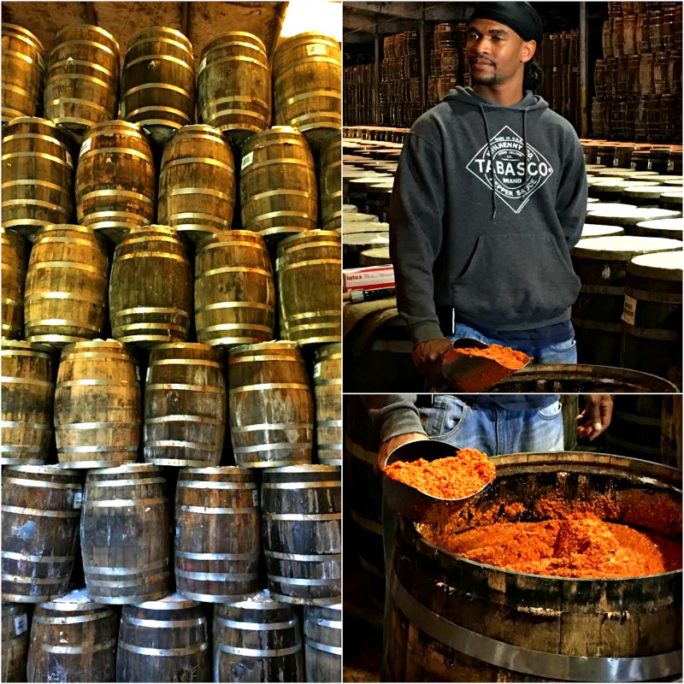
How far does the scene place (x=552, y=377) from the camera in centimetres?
204

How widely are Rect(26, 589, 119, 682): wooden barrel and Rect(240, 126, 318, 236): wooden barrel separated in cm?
127

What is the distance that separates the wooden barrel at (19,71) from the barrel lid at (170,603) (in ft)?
4.94

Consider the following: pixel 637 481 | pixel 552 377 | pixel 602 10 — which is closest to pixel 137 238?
pixel 552 377

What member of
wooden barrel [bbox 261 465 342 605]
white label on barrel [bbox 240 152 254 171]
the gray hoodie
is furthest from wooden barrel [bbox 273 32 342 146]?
wooden barrel [bbox 261 465 342 605]

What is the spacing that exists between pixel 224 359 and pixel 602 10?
1417mm

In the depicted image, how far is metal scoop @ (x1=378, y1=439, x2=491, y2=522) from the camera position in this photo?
6.20 feet

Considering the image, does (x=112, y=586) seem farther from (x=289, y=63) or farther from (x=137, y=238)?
(x=289, y=63)

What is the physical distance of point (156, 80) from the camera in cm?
237

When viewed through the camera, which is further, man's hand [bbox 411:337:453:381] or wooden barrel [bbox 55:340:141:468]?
wooden barrel [bbox 55:340:141:468]

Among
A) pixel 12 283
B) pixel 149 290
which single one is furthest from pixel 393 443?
pixel 12 283

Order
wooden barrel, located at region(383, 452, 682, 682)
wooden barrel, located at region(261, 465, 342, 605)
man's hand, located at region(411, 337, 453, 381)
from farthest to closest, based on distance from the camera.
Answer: wooden barrel, located at region(261, 465, 342, 605), man's hand, located at region(411, 337, 453, 381), wooden barrel, located at region(383, 452, 682, 682)

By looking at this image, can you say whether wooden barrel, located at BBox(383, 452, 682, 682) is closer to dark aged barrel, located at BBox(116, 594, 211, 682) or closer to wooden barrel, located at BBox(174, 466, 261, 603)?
wooden barrel, located at BBox(174, 466, 261, 603)

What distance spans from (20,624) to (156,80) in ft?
5.59

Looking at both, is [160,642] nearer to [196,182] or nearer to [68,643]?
[68,643]
